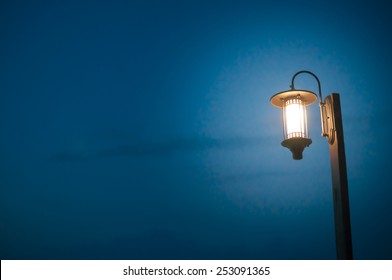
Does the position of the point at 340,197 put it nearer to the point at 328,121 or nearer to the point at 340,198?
the point at 340,198

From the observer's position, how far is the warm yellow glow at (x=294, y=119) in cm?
575

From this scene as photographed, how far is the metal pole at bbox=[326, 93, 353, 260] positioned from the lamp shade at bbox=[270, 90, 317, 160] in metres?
0.43

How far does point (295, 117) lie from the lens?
587cm

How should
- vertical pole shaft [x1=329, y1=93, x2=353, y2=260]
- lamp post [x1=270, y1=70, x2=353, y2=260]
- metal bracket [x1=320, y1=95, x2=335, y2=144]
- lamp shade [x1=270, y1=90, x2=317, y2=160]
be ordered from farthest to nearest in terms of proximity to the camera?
lamp shade [x1=270, y1=90, x2=317, y2=160]
metal bracket [x1=320, y1=95, x2=335, y2=144]
lamp post [x1=270, y1=70, x2=353, y2=260]
vertical pole shaft [x1=329, y1=93, x2=353, y2=260]

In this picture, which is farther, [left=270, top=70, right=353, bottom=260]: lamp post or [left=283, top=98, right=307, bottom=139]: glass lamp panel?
[left=283, top=98, right=307, bottom=139]: glass lamp panel

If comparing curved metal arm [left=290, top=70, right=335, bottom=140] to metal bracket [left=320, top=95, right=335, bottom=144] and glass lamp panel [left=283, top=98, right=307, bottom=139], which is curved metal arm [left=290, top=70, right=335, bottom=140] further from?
glass lamp panel [left=283, top=98, right=307, bottom=139]

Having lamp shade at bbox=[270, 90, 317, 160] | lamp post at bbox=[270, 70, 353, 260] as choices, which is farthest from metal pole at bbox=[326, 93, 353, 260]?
lamp shade at bbox=[270, 90, 317, 160]

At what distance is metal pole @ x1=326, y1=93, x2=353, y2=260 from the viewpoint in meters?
5.00

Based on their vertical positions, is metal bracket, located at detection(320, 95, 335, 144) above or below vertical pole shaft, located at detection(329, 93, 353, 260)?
above

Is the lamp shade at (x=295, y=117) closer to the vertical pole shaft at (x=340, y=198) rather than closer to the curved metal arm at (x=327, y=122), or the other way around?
the curved metal arm at (x=327, y=122)

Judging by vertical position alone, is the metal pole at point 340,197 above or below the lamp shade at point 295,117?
below

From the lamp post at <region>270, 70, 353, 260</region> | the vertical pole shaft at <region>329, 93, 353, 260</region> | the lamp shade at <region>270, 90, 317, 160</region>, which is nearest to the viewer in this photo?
the vertical pole shaft at <region>329, 93, 353, 260</region>

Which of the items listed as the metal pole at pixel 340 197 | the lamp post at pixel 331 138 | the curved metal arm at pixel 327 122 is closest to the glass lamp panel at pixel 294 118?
the lamp post at pixel 331 138

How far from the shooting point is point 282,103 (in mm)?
6133
